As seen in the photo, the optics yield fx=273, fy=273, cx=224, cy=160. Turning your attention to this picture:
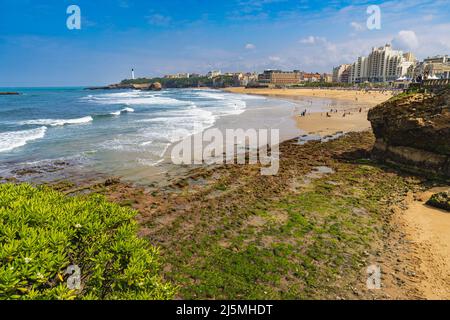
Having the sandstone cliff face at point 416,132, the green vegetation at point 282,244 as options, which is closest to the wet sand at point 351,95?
the sandstone cliff face at point 416,132

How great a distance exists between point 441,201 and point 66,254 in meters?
15.9

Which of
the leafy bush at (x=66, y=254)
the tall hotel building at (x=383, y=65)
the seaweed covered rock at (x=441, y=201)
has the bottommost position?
the seaweed covered rock at (x=441, y=201)

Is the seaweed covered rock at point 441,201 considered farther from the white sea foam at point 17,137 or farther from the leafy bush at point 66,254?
the white sea foam at point 17,137

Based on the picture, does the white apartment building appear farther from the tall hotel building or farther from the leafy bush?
the leafy bush

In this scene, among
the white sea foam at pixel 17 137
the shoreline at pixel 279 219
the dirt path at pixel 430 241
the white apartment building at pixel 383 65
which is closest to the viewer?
the dirt path at pixel 430 241

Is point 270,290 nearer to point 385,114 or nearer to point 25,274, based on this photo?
point 25,274

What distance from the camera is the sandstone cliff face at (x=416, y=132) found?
17.4 m

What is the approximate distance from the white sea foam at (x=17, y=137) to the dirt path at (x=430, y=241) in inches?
1271

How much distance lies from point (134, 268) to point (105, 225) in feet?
4.47

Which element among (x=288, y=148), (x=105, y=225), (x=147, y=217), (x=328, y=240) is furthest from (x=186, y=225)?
(x=288, y=148)

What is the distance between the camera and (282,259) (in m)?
9.97

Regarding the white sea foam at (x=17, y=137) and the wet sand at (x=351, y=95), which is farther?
the wet sand at (x=351, y=95)

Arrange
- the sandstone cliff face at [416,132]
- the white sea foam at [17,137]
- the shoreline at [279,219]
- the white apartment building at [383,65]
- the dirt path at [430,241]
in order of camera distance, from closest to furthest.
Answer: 1. the dirt path at [430,241]
2. the shoreline at [279,219]
3. the sandstone cliff face at [416,132]
4. the white sea foam at [17,137]
5. the white apartment building at [383,65]

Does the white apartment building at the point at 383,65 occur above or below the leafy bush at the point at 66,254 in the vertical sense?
above
